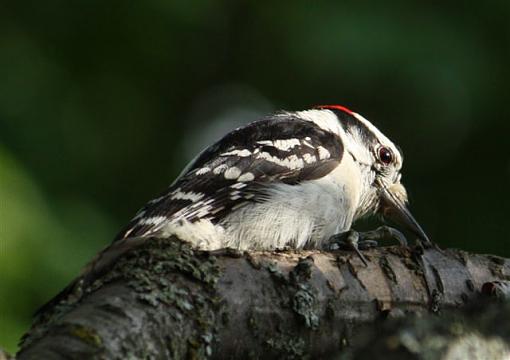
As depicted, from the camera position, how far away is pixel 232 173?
445 centimetres

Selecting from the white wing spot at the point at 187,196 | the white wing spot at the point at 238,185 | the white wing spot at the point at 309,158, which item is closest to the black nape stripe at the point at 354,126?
the white wing spot at the point at 309,158

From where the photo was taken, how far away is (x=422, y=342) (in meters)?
2.02

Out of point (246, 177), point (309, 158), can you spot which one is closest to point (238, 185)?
point (246, 177)

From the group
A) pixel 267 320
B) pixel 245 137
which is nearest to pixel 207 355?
pixel 267 320

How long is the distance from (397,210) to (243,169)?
1215 millimetres

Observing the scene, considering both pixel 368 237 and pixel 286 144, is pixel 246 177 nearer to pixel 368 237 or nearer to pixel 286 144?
pixel 286 144

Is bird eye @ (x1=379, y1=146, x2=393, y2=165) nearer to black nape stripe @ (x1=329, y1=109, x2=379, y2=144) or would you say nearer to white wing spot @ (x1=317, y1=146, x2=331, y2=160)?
black nape stripe @ (x1=329, y1=109, x2=379, y2=144)

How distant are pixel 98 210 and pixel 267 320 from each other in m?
3.90

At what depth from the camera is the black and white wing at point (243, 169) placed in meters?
4.11

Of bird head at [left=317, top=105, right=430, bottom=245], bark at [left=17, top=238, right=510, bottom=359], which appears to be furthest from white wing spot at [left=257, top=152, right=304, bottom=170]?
bark at [left=17, top=238, right=510, bottom=359]

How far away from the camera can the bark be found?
236 cm

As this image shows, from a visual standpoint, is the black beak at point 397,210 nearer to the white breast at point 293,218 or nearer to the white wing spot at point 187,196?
the white breast at point 293,218

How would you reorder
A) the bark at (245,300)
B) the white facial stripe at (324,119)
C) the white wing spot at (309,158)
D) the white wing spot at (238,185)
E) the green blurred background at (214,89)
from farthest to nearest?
1. the green blurred background at (214,89)
2. the white facial stripe at (324,119)
3. the white wing spot at (309,158)
4. the white wing spot at (238,185)
5. the bark at (245,300)

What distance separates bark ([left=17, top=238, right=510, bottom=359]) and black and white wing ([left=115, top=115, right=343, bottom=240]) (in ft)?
3.25
